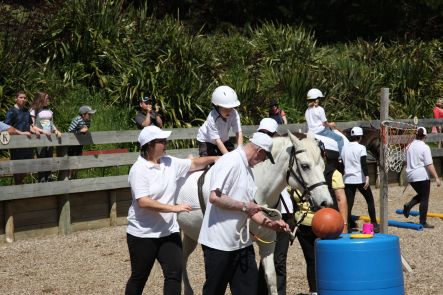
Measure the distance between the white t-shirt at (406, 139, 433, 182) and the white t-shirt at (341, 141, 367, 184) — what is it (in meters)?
1.18

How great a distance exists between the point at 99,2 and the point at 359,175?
26.4ft

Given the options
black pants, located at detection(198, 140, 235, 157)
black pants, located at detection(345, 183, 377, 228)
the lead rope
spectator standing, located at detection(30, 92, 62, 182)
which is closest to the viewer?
the lead rope

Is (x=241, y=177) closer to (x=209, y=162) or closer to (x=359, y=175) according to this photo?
(x=209, y=162)

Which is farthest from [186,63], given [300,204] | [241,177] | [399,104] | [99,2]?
[241,177]

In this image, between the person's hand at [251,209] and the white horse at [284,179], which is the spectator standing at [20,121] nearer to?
the white horse at [284,179]

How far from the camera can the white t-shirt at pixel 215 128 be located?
9.90 meters

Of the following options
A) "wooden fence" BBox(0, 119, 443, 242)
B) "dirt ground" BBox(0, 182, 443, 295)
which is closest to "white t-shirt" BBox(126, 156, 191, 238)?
"dirt ground" BBox(0, 182, 443, 295)

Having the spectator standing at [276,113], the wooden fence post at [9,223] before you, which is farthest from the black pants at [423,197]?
the wooden fence post at [9,223]

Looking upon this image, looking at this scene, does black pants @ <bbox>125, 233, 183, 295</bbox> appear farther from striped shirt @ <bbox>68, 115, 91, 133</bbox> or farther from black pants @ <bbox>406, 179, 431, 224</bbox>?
black pants @ <bbox>406, 179, 431, 224</bbox>

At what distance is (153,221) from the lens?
7738 millimetres

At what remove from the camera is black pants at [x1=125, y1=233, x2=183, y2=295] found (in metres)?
7.73

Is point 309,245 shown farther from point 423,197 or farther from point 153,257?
point 423,197

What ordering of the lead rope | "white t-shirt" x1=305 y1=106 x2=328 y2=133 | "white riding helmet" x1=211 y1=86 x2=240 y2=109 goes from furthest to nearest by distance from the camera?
"white t-shirt" x1=305 y1=106 x2=328 y2=133
"white riding helmet" x1=211 y1=86 x2=240 y2=109
the lead rope

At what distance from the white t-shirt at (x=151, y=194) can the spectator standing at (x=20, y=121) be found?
6.61 metres
